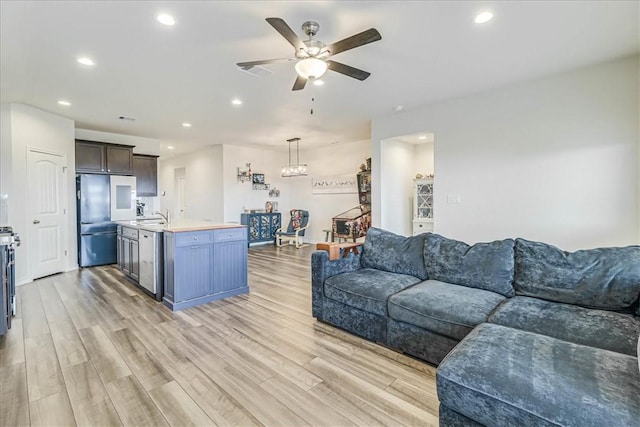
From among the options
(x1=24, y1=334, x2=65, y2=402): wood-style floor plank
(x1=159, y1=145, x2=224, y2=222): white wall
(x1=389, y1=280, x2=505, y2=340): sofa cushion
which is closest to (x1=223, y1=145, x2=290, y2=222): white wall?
(x1=159, y1=145, x2=224, y2=222): white wall

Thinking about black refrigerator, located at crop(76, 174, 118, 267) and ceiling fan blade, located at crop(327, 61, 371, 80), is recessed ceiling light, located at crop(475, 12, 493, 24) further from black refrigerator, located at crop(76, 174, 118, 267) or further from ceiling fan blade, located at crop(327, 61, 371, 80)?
black refrigerator, located at crop(76, 174, 118, 267)

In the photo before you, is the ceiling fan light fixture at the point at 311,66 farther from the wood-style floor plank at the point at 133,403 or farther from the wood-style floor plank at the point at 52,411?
the wood-style floor plank at the point at 52,411

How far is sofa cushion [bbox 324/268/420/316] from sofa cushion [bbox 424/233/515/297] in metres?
0.26

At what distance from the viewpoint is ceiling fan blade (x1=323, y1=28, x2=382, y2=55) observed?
7.30 feet

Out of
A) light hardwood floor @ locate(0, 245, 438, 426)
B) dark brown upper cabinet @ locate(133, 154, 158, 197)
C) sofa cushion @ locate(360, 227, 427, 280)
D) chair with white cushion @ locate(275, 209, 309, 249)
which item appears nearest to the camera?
light hardwood floor @ locate(0, 245, 438, 426)

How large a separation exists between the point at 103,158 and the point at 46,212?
1530mm

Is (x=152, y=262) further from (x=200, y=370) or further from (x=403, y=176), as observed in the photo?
(x=403, y=176)

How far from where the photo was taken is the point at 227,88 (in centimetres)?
407

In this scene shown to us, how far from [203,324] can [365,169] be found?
5241 millimetres

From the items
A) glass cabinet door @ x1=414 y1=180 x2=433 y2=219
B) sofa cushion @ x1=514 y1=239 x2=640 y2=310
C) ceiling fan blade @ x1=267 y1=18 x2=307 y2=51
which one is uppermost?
ceiling fan blade @ x1=267 y1=18 x2=307 y2=51

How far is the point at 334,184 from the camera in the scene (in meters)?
8.28

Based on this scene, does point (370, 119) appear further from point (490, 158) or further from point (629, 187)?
point (629, 187)

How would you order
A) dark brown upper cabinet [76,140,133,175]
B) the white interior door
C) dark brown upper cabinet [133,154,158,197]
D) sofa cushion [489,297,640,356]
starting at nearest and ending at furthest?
sofa cushion [489,297,640,356] → the white interior door → dark brown upper cabinet [76,140,133,175] → dark brown upper cabinet [133,154,158,197]

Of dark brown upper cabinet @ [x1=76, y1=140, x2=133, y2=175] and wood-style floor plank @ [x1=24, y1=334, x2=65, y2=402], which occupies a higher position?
dark brown upper cabinet @ [x1=76, y1=140, x2=133, y2=175]
